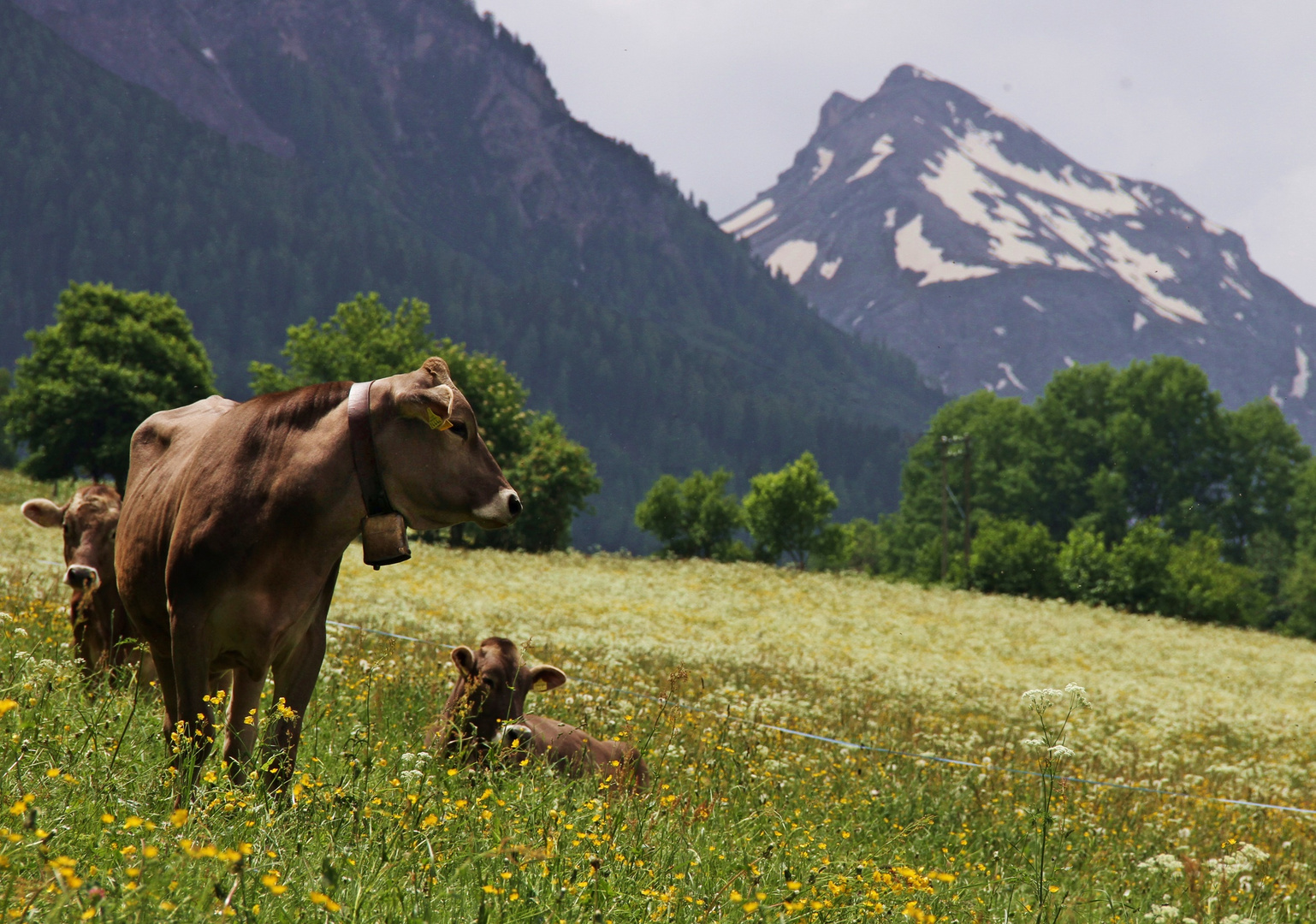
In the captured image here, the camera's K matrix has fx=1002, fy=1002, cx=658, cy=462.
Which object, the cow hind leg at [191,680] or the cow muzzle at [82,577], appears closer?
the cow hind leg at [191,680]

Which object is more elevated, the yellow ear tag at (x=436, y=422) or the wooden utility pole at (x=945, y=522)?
the wooden utility pole at (x=945, y=522)

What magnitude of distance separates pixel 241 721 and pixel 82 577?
10.8 ft

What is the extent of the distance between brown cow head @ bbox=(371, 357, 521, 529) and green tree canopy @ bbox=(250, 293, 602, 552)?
38.4m

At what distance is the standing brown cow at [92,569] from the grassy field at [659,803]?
25cm

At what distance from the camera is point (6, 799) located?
3.45 metres

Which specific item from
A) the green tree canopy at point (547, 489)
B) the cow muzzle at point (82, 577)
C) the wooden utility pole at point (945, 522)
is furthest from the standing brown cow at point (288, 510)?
the wooden utility pole at point (945, 522)

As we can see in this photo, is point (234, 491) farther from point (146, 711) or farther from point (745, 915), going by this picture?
point (745, 915)

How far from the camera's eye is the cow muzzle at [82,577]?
6.87m

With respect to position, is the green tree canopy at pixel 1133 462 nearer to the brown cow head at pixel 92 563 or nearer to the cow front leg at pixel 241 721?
the brown cow head at pixel 92 563

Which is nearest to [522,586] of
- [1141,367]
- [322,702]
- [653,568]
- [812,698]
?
[653,568]

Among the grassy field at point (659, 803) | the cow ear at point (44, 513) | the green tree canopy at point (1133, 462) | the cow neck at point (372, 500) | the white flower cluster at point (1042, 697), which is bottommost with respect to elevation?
the grassy field at point (659, 803)

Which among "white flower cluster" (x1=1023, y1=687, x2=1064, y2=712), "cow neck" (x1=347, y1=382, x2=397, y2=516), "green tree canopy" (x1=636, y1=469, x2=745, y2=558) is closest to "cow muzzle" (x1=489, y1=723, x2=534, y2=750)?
"cow neck" (x1=347, y1=382, x2=397, y2=516)

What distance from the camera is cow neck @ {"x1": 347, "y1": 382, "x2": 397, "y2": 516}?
4.23 m

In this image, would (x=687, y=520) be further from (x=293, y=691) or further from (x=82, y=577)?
(x=293, y=691)
